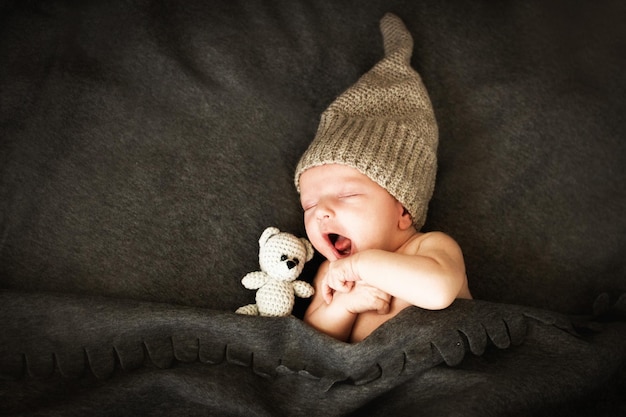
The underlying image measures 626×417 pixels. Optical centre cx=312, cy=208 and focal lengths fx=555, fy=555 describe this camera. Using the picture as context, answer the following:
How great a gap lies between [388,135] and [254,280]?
19.0 inches

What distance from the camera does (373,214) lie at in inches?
50.6

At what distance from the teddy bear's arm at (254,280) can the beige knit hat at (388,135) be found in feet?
0.91

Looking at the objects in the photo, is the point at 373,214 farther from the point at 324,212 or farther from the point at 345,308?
the point at 345,308

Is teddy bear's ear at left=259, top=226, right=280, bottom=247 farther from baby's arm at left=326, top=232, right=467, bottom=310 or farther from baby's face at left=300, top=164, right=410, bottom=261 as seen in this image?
baby's arm at left=326, top=232, right=467, bottom=310

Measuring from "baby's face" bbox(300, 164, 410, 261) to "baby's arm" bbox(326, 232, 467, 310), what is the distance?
9 centimetres

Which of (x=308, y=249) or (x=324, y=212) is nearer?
(x=324, y=212)

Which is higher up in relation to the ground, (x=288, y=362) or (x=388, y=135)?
(x=388, y=135)

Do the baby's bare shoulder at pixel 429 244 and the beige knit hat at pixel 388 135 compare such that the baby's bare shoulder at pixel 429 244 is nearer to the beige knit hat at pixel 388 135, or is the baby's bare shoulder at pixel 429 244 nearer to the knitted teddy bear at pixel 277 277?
the beige knit hat at pixel 388 135

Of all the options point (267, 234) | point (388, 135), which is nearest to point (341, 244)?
point (267, 234)

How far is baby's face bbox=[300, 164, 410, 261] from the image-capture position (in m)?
1.27

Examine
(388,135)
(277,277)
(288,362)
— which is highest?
(388,135)

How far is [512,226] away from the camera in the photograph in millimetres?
1489

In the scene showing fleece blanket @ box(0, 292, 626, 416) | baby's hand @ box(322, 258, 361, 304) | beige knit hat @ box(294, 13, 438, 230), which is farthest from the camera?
beige knit hat @ box(294, 13, 438, 230)

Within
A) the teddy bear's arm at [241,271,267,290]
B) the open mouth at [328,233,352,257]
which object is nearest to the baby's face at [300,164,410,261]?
the open mouth at [328,233,352,257]
